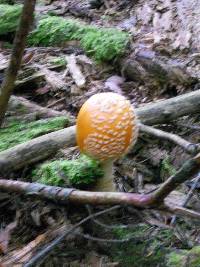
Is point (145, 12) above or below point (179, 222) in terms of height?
above

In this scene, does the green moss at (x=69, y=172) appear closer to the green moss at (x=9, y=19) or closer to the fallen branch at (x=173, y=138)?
the fallen branch at (x=173, y=138)

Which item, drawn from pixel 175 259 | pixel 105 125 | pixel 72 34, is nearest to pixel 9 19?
pixel 72 34

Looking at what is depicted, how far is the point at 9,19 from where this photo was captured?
4973mm

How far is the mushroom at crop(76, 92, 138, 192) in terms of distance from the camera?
2.46 m

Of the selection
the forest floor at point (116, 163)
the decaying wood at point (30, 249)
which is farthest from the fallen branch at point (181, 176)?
the decaying wood at point (30, 249)

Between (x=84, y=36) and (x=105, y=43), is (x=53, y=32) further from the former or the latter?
(x=105, y=43)

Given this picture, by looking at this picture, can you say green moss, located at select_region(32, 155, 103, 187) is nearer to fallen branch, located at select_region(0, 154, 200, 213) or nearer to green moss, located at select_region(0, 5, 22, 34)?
fallen branch, located at select_region(0, 154, 200, 213)

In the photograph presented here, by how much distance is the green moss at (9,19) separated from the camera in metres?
4.92

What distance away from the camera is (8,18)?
4.98 meters

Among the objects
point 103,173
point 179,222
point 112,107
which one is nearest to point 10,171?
point 103,173

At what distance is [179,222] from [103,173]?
0.54 m

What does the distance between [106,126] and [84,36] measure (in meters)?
2.44

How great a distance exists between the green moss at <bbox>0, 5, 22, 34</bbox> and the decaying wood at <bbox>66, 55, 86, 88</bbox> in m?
0.92

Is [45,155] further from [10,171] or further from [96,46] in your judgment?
[96,46]
